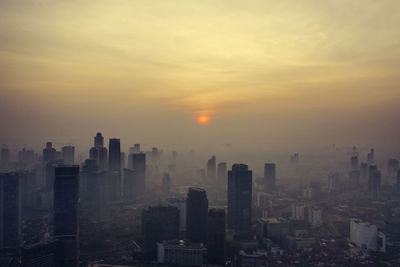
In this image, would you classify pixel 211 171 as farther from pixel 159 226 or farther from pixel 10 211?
pixel 10 211

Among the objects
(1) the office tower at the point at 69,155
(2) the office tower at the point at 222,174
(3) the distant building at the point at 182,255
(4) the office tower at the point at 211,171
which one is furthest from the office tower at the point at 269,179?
(3) the distant building at the point at 182,255

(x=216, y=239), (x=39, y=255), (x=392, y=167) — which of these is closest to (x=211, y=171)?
(x=392, y=167)

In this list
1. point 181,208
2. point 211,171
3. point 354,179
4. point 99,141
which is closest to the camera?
point 181,208

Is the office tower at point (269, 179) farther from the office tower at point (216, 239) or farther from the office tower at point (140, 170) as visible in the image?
the office tower at point (216, 239)

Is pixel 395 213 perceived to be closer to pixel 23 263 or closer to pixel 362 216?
pixel 362 216

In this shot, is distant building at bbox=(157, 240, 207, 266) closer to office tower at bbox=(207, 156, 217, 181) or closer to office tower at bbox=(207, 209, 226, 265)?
office tower at bbox=(207, 209, 226, 265)

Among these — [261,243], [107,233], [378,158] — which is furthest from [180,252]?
[378,158]
